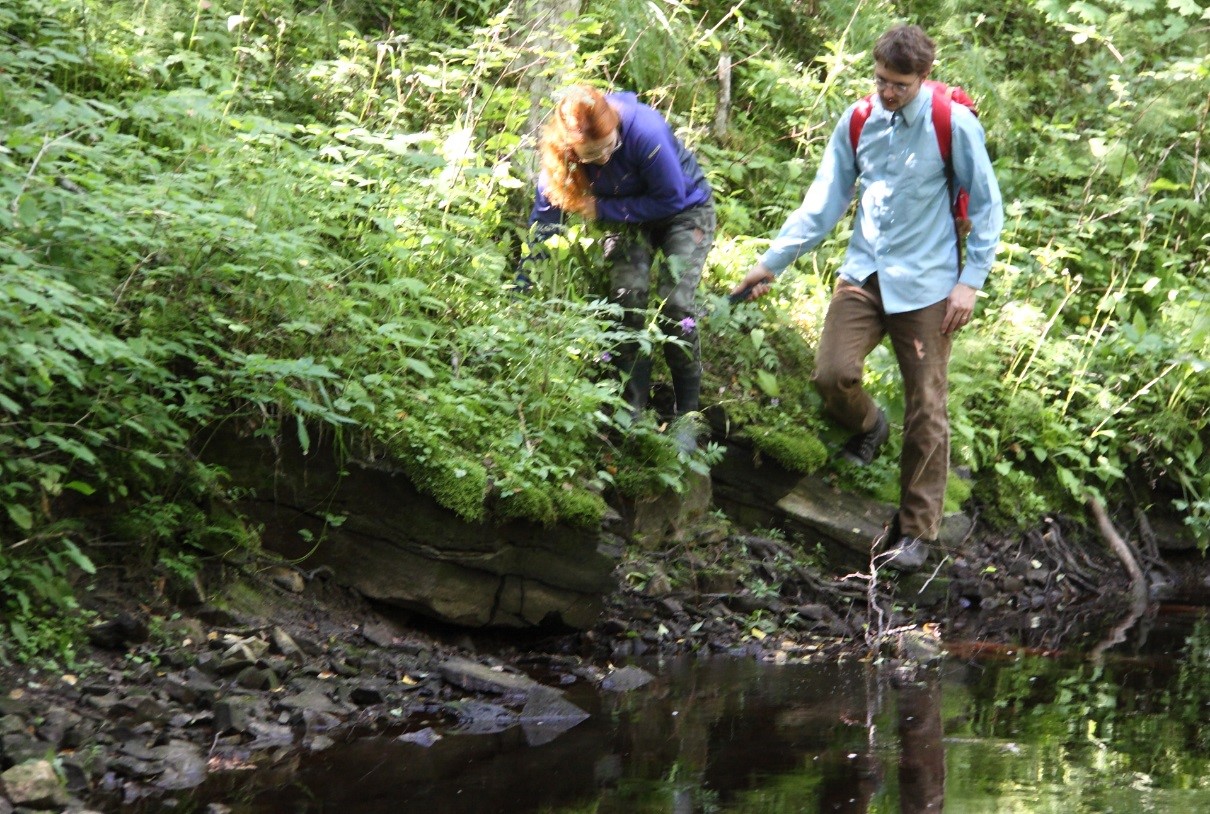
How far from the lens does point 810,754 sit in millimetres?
4961

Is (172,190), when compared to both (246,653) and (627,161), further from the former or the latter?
(627,161)

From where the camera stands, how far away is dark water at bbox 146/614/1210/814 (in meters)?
4.38

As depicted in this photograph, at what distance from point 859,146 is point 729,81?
336 cm

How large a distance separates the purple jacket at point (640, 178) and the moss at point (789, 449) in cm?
139

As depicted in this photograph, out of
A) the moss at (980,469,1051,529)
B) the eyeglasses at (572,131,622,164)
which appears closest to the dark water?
the moss at (980,469,1051,529)

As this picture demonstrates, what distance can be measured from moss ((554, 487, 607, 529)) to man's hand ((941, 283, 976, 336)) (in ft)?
6.81

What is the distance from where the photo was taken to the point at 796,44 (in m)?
11.5

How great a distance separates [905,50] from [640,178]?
146 centimetres

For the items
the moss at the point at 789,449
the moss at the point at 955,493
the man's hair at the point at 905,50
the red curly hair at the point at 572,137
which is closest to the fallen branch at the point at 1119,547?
the moss at the point at 955,493

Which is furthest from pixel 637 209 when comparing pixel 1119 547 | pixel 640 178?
pixel 1119 547

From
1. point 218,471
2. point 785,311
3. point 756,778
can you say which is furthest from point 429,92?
point 756,778

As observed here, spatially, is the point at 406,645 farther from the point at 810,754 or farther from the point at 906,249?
the point at 906,249

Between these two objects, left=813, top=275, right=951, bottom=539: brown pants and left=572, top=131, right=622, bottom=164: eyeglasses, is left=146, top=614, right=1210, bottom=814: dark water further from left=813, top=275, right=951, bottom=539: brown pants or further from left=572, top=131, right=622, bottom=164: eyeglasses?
left=572, top=131, right=622, bottom=164: eyeglasses

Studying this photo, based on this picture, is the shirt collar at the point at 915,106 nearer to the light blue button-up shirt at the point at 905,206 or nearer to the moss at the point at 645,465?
the light blue button-up shirt at the point at 905,206
